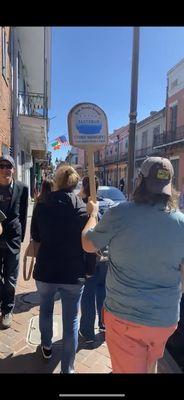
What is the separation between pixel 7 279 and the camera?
12.2ft

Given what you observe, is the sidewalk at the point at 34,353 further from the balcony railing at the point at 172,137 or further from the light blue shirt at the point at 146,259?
the balcony railing at the point at 172,137

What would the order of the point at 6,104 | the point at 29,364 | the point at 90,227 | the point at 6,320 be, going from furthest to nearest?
the point at 6,104 < the point at 6,320 < the point at 29,364 < the point at 90,227

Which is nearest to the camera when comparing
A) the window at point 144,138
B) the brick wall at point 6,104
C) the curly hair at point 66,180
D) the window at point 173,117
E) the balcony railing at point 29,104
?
the curly hair at point 66,180

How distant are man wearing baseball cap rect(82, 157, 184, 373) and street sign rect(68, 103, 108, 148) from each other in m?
0.98

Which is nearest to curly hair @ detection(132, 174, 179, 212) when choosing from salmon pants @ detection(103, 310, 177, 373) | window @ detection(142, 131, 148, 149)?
salmon pants @ detection(103, 310, 177, 373)

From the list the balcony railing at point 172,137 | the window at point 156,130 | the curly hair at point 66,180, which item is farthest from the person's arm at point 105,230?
the window at point 156,130

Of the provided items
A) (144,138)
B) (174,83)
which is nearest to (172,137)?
(174,83)

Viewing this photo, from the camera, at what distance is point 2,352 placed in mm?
3201

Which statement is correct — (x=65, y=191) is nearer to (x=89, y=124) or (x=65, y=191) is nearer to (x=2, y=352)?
(x=89, y=124)

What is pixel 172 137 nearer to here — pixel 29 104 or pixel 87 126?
pixel 29 104

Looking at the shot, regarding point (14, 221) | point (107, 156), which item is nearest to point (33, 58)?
point (14, 221)

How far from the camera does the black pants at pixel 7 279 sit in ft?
12.2

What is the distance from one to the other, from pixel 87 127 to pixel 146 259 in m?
1.39

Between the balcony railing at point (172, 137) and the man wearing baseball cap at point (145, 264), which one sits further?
the balcony railing at point (172, 137)
